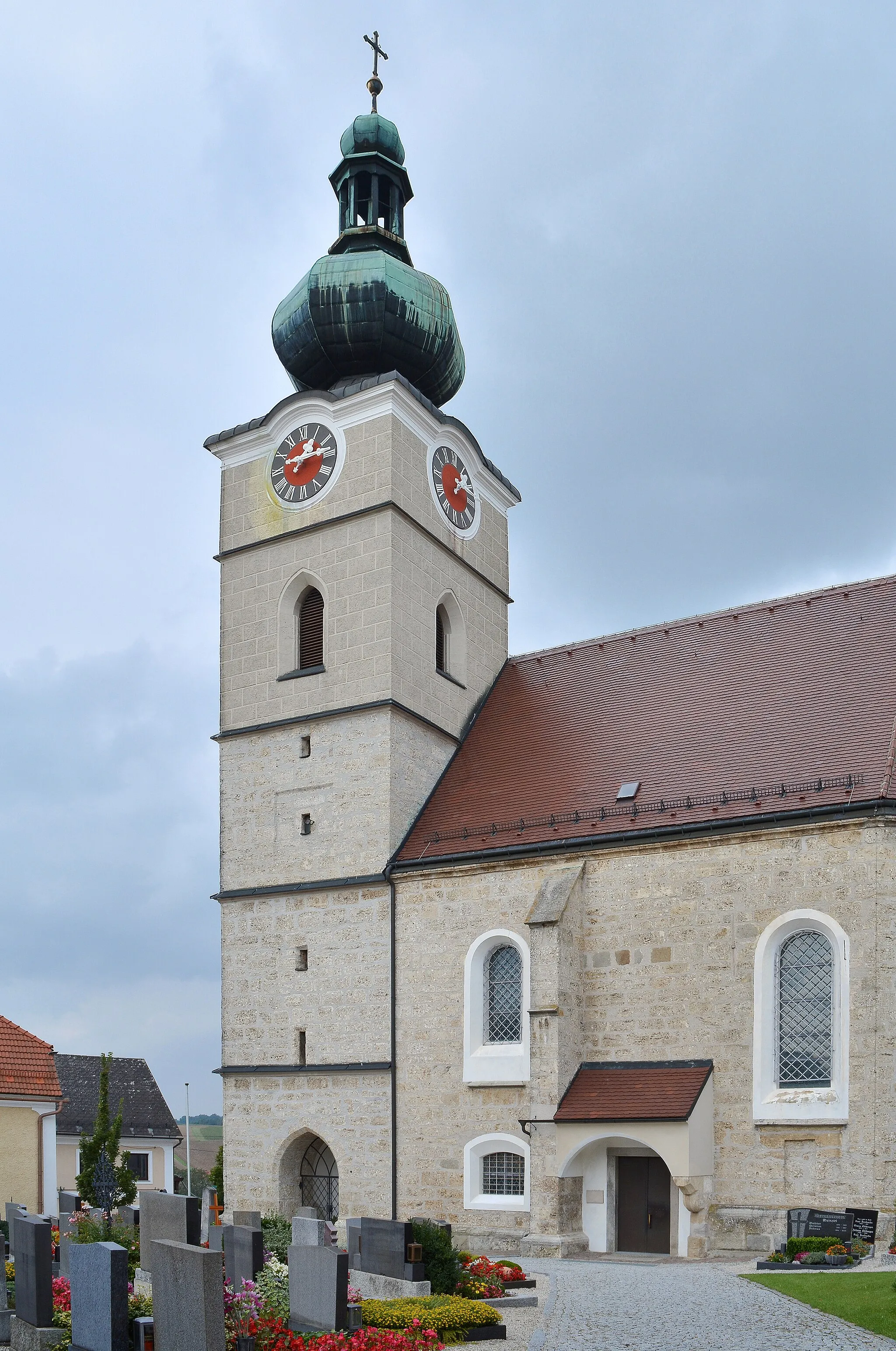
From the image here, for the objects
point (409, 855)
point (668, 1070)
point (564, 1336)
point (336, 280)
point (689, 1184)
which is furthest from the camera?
point (336, 280)

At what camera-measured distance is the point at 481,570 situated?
2745 centimetres

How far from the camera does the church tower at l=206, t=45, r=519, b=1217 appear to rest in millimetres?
22766

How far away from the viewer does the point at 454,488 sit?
26953 millimetres

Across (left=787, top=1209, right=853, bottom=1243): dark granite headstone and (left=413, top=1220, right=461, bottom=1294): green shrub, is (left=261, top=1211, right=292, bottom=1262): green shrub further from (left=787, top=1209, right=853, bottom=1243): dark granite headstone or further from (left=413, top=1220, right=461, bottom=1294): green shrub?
(left=787, top=1209, right=853, bottom=1243): dark granite headstone

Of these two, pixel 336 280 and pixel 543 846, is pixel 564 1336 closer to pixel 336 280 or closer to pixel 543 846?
pixel 543 846

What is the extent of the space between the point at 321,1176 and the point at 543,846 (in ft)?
22.7

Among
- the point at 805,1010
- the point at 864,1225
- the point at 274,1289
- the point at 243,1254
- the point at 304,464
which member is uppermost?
the point at 304,464

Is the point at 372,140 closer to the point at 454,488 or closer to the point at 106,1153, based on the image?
the point at 454,488

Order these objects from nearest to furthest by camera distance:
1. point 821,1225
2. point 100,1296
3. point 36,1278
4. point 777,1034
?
point 100,1296 → point 36,1278 → point 821,1225 → point 777,1034

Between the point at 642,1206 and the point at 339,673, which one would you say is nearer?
the point at 642,1206

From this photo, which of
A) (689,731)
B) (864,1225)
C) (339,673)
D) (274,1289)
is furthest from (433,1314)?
(339,673)

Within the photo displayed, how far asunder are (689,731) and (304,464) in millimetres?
9005

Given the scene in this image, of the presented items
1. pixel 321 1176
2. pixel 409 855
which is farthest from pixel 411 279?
pixel 321 1176

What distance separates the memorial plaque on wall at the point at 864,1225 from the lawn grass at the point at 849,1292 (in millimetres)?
1864
